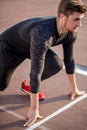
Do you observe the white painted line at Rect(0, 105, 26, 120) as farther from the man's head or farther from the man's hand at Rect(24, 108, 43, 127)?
the man's head

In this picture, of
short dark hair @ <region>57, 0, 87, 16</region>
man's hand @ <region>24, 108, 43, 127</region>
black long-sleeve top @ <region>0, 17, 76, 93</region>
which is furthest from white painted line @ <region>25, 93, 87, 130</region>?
short dark hair @ <region>57, 0, 87, 16</region>

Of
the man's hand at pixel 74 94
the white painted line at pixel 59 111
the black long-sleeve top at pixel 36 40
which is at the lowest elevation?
the white painted line at pixel 59 111

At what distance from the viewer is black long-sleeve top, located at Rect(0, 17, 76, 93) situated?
11.1 ft

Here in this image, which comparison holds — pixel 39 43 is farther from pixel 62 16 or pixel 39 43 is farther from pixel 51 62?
pixel 51 62

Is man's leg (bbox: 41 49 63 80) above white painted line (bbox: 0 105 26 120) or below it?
above

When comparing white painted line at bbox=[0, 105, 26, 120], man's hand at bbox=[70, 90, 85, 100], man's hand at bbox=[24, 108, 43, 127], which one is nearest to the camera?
man's hand at bbox=[24, 108, 43, 127]

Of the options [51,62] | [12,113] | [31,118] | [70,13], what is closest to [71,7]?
[70,13]

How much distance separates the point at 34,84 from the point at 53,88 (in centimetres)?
125

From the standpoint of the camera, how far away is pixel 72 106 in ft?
14.0

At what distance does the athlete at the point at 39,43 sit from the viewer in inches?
132

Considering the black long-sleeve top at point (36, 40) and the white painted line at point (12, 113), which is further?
the white painted line at point (12, 113)

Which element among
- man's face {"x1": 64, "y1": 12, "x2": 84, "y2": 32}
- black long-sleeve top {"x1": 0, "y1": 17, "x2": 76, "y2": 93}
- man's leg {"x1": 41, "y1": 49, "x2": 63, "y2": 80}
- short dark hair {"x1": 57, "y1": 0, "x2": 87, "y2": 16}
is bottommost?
man's leg {"x1": 41, "y1": 49, "x2": 63, "y2": 80}

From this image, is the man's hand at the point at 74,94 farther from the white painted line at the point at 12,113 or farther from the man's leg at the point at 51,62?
the white painted line at the point at 12,113

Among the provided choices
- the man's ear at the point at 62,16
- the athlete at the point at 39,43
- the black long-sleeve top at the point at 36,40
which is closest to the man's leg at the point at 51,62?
the athlete at the point at 39,43
